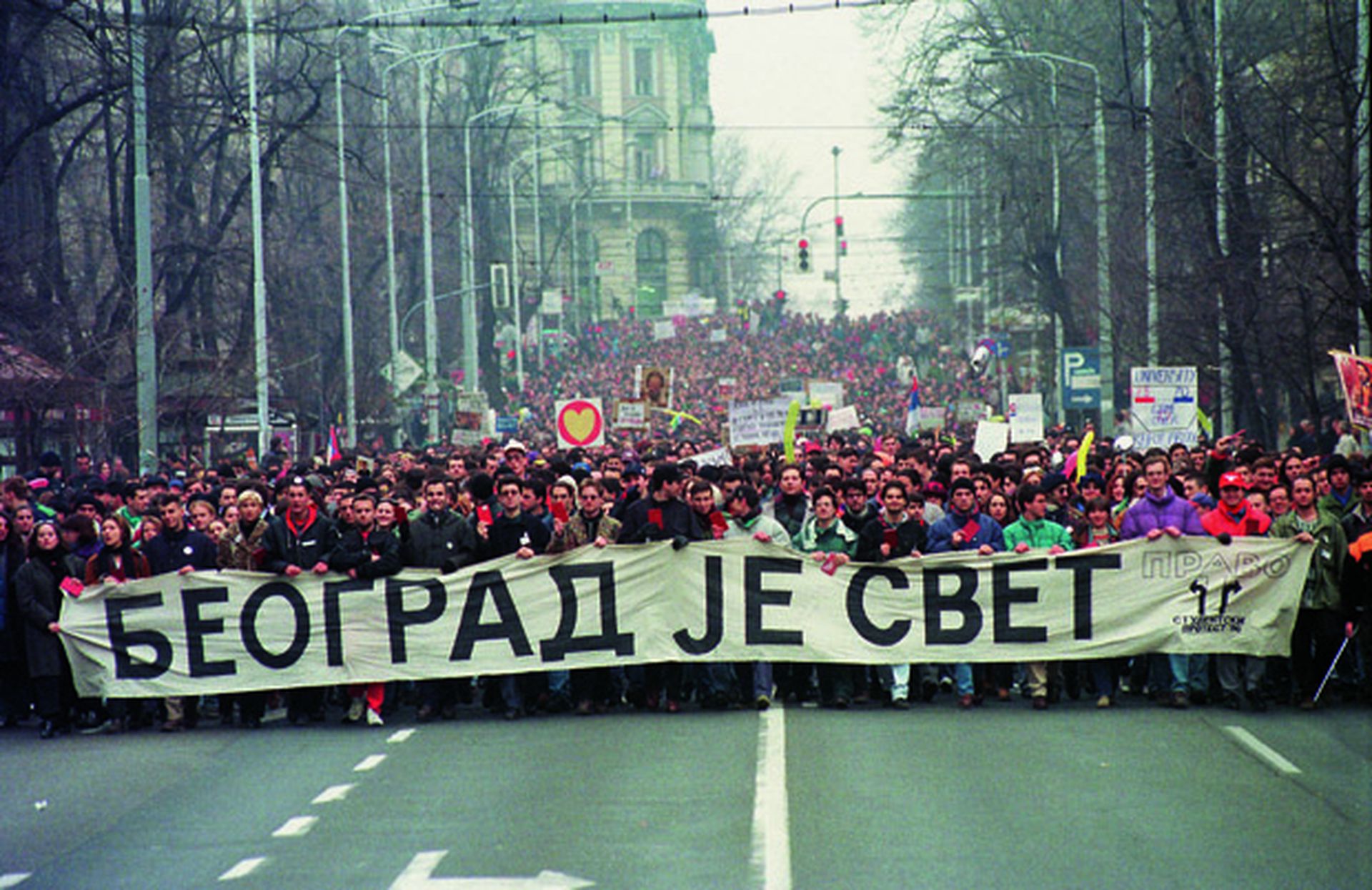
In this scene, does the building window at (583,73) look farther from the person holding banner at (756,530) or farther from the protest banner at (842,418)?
the person holding banner at (756,530)

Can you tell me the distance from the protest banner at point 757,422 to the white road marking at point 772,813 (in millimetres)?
13063

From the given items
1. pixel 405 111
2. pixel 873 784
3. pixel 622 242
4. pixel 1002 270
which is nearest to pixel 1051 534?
pixel 873 784

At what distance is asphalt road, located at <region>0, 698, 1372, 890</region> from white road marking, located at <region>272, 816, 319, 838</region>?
28 mm

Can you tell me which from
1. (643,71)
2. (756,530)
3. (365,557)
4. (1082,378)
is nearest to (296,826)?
(365,557)

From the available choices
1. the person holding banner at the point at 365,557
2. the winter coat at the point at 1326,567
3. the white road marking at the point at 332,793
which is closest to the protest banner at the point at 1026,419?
the winter coat at the point at 1326,567

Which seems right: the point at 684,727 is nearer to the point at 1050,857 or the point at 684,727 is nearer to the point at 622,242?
the point at 1050,857

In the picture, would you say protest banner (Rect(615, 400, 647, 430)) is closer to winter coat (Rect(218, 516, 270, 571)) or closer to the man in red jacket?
winter coat (Rect(218, 516, 270, 571))

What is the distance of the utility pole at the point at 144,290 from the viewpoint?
90.7 feet

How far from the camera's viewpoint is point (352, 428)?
4244 centimetres

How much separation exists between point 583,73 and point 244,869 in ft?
373

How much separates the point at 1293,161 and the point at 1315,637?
15617mm

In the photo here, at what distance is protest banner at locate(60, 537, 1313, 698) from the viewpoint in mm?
14156

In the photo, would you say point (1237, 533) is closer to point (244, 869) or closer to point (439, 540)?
point (439, 540)

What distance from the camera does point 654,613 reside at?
46.8ft
